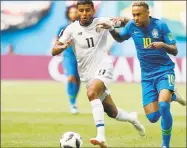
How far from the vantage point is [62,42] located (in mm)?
10117

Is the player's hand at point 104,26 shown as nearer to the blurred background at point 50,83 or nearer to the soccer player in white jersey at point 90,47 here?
the soccer player in white jersey at point 90,47

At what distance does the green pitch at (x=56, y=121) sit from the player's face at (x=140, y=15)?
2191mm

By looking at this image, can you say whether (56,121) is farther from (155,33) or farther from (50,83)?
(50,83)

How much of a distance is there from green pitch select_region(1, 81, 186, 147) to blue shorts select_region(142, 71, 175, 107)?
107 cm

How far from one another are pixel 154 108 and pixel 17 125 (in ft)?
13.5

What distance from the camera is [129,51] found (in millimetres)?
32219

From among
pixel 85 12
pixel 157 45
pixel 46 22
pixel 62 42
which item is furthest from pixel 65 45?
pixel 46 22


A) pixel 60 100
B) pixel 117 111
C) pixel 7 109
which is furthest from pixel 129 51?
pixel 117 111

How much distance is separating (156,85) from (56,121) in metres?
4.53

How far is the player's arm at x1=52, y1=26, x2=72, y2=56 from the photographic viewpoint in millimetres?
9797

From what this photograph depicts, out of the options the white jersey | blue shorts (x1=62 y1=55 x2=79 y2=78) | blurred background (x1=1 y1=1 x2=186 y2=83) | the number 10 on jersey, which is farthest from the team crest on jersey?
blurred background (x1=1 y1=1 x2=186 y2=83)

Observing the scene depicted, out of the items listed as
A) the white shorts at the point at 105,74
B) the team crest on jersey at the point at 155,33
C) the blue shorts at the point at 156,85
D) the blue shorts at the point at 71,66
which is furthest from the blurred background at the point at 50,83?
the team crest on jersey at the point at 155,33

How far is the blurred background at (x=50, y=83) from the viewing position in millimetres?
12484

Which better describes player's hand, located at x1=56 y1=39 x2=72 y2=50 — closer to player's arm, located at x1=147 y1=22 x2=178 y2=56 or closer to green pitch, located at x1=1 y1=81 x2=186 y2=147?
player's arm, located at x1=147 y1=22 x2=178 y2=56
